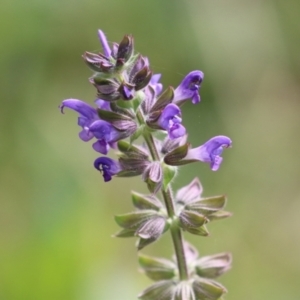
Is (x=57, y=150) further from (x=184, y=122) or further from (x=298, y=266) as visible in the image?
(x=298, y=266)

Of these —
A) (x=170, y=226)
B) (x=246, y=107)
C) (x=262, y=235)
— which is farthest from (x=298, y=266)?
(x=170, y=226)

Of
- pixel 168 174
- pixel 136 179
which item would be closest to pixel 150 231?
pixel 168 174

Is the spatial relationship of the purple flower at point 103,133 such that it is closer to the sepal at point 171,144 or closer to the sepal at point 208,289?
the sepal at point 171,144

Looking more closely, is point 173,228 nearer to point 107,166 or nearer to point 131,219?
point 131,219

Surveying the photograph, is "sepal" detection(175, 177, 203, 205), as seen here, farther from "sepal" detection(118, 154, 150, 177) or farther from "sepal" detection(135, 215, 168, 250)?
"sepal" detection(118, 154, 150, 177)

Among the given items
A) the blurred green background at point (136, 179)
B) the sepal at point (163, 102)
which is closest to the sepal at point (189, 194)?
the sepal at point (163, 102)

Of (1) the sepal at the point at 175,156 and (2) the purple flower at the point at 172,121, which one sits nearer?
Result: (2) the purple flower at the point at 172,121

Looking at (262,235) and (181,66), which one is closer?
(262,235)

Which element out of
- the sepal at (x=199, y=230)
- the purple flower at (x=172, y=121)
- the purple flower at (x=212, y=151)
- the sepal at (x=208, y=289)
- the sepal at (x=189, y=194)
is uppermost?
the purple flower at (x=172, y=121)

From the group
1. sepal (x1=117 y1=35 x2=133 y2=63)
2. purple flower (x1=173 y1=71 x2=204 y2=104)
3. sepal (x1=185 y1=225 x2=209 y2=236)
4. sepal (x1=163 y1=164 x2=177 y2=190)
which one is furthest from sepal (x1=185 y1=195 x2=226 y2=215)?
sepal (x1=117 y1=35 x2=133 y2=63)
